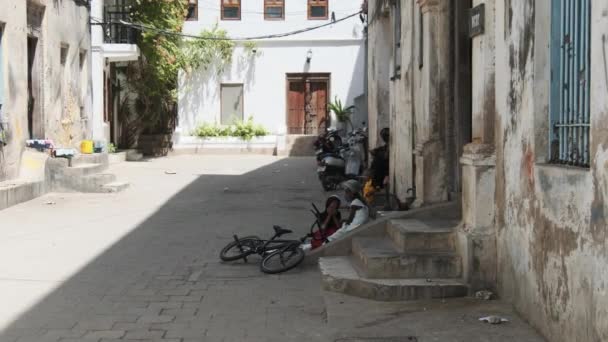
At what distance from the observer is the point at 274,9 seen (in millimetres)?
30547

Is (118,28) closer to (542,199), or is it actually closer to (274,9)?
(274,9)

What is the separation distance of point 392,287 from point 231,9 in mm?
24758

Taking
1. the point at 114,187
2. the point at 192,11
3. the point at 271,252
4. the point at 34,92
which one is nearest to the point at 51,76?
the point at 34,92

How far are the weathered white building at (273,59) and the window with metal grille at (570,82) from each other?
2472cm

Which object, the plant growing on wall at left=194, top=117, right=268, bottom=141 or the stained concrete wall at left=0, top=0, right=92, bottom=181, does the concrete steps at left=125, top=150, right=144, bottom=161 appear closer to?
the plant growing on wall at left=194, top=117, right=268, bottom=141

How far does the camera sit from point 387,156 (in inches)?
555

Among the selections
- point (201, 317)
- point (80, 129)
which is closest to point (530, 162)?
point (201, 317)

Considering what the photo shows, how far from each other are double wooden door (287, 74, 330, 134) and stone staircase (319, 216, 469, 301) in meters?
22.8

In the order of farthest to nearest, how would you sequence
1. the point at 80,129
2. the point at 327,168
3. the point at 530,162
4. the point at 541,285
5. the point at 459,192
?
the point at 80,129 → the point at 327,168 → the point at 459,192 → the point at 530,162 → the point at 541,285

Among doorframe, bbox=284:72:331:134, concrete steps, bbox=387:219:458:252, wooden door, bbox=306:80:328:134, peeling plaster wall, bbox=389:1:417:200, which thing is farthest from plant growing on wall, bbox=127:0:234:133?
concrete steps, bbox=387:219:458:252

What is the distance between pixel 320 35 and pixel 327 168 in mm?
14022

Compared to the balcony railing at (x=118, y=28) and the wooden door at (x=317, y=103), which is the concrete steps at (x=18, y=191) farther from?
the wooden door at (x=317, y=103)

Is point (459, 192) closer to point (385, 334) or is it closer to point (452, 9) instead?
point (452, 9)

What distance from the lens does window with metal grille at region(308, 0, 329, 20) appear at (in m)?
30.4
